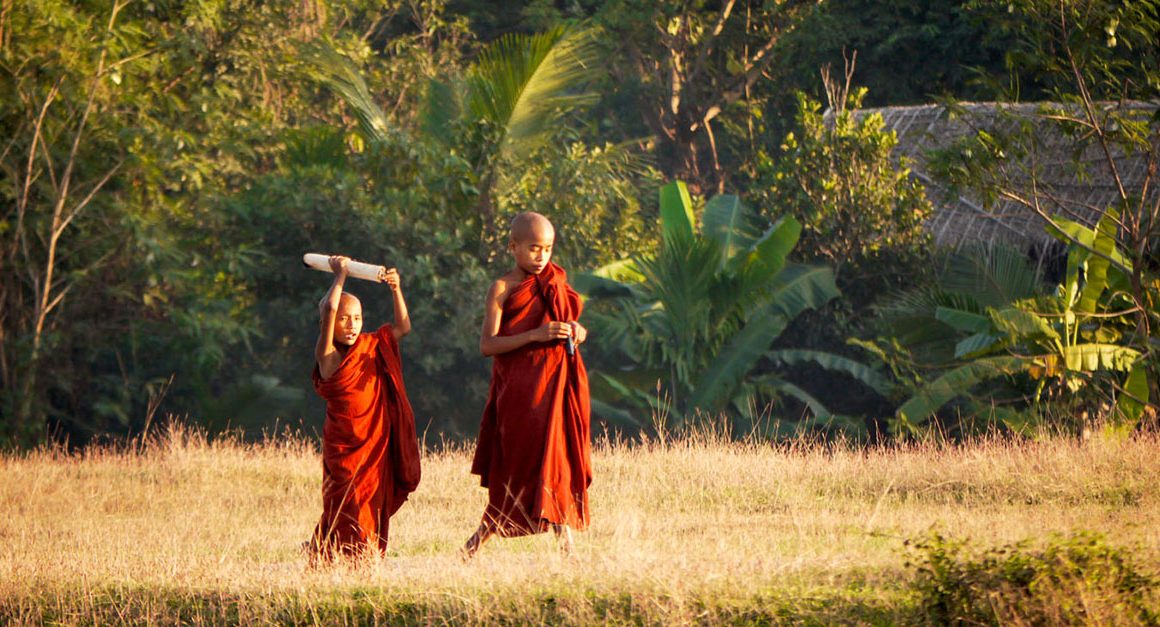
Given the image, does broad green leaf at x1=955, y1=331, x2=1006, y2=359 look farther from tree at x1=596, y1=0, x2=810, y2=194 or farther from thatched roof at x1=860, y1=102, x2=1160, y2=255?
tree at x1=596, y1=0, x2=810, y2=194

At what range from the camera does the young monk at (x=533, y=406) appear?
22.6ft

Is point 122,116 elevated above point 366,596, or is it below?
above

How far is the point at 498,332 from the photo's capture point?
23.0 ft

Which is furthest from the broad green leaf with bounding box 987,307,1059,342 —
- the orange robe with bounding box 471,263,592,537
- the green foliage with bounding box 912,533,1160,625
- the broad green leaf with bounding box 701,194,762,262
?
the green foliage with bounding box 912,533,1160,625

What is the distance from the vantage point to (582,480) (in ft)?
23.1

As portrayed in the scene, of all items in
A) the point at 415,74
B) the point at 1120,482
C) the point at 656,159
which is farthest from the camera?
the point at 656,159

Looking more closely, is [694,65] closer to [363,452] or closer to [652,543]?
[652,543]

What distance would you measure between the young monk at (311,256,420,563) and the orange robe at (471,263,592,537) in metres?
0.46

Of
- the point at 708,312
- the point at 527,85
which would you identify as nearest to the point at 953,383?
the point at 708,312

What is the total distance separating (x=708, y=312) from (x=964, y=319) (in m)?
3.47

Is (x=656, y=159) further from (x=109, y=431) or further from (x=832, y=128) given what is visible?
(x=109, y=431)

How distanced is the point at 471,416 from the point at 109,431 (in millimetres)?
4304

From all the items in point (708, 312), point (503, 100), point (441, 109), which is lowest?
point (708, 312)

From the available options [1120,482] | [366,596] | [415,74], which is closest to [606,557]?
[366,596]
